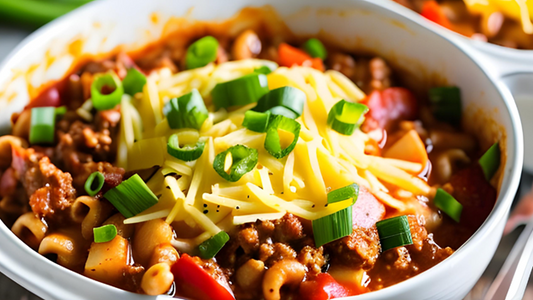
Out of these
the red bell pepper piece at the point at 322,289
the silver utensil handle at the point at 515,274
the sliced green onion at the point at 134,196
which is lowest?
the silver utensil handle at the point at 515,274

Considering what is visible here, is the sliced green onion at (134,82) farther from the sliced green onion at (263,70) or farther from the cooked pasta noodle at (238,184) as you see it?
the sliced green onion at (263,70)

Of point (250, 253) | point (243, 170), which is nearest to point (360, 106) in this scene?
point (243, 170)

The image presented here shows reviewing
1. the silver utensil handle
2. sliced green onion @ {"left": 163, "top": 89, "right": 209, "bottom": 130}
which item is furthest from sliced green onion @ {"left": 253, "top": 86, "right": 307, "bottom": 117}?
the silver utensil handle

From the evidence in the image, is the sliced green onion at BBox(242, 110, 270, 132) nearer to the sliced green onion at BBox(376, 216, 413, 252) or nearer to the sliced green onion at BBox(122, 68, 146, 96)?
the sliced green onion at BBox(376, 216, 413, 252)

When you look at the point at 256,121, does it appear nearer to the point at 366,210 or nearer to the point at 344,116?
the point at 344,116

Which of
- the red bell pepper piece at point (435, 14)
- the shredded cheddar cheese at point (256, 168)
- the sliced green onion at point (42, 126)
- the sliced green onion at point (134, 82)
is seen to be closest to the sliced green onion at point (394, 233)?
the shredded cheddar cheese at point (256, 168)

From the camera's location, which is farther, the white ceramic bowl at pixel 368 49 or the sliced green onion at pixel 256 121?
the sliced green onion at pixel 256 121
